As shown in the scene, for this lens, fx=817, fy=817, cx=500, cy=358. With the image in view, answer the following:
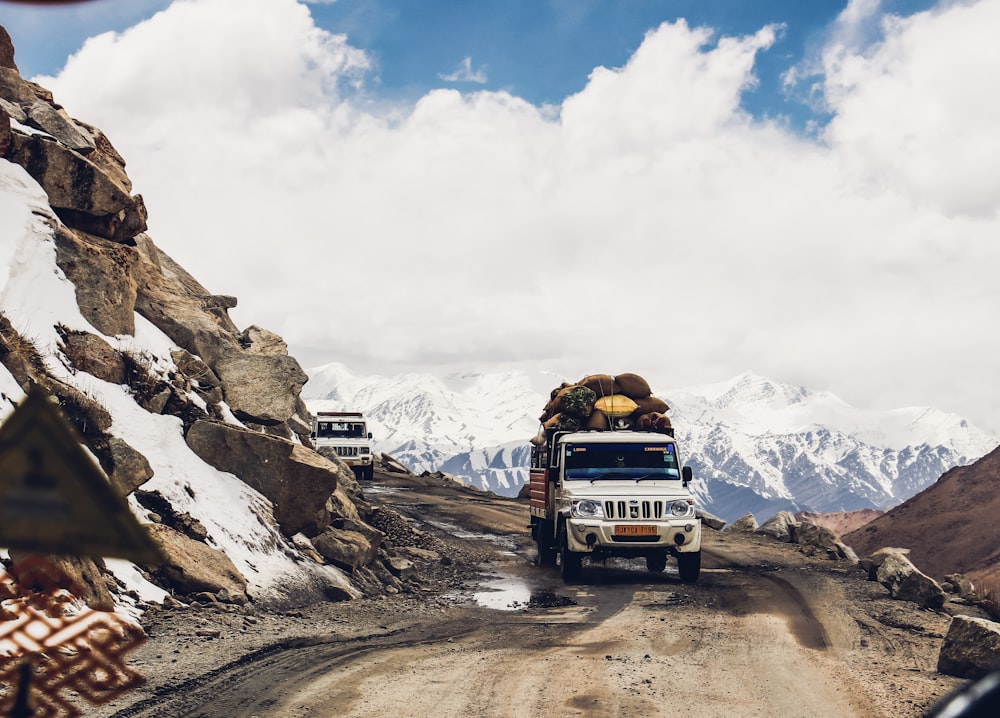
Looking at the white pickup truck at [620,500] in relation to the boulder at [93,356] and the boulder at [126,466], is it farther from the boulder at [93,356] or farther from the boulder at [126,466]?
the boulder at [93,356]

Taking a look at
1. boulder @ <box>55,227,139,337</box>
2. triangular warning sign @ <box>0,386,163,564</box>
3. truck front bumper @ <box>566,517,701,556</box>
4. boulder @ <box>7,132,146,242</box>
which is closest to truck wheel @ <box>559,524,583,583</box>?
truck front bumper @ <box>566,517,701,556</box>

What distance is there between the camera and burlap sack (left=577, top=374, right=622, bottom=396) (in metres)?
17.5

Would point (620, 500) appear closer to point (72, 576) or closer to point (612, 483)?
point (612, 483)

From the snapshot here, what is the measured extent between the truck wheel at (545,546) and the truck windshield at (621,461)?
2279mm

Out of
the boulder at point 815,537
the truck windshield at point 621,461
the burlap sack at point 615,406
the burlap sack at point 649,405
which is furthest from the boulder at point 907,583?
the burlap sack at point 615,406

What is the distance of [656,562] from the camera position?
15.7 metres

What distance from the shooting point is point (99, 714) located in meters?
6.54

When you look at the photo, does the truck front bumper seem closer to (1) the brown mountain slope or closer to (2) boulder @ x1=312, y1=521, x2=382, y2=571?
(2) boulder @ x1=312, y1=521, x2=382, y2=571

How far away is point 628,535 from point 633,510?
44cm

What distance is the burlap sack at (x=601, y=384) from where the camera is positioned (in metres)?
17.5

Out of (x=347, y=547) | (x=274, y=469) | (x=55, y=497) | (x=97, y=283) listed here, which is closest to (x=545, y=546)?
(x=347, y=547)

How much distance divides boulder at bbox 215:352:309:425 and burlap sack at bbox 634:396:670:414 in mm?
7292

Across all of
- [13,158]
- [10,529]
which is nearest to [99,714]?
[10,529]

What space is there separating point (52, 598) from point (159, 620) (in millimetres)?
1697
